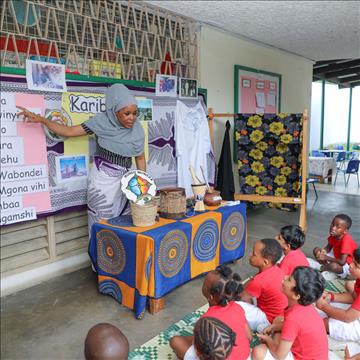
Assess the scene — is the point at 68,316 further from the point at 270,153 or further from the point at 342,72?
the point at 342,72

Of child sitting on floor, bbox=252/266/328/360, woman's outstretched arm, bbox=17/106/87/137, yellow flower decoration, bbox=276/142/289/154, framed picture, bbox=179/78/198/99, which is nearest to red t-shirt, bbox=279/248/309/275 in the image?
child sitting on floor, bbox=252/266/328/360

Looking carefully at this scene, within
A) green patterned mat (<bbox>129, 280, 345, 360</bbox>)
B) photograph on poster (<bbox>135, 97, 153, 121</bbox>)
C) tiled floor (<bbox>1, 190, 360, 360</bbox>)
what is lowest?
tiled floor (<bbox>1, 190, 360, 360</bbox>)

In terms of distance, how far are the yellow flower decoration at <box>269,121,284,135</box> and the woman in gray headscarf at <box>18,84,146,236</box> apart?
1.64 meters

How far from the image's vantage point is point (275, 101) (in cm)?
534

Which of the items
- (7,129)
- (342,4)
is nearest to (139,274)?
(7,129)

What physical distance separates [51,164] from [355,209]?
429 centimetres

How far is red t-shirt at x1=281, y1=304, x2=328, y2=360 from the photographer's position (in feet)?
5.00

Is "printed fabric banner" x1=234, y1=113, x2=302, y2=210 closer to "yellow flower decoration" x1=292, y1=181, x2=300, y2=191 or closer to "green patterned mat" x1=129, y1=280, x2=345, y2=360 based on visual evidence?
"yellow flower decoration" x1=292, y1=181, x2=300, y2=191

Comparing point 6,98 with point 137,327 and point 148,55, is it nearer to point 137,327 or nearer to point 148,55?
point 148,55

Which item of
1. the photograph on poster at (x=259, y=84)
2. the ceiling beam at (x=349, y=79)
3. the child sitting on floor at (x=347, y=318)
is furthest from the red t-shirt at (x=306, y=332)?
the ceiling beam at (x=349, y=79)

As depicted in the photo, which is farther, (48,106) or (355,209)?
(355,209)

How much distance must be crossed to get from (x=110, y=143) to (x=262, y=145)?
75.4 inches

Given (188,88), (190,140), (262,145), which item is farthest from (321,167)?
(188,88)

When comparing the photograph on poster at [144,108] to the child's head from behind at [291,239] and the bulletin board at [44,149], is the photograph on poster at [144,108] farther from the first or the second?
the child's head from behind at [291,239]
